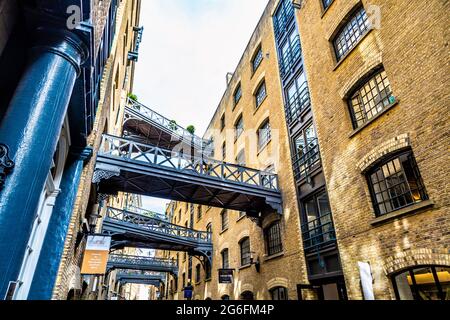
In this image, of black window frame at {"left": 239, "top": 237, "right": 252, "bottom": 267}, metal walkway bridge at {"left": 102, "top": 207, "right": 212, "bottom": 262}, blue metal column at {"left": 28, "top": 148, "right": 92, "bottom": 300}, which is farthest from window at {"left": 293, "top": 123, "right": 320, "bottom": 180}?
metal walkway bridge at {"left": 102, "top": 207, "right": 212, "bottom": 262}

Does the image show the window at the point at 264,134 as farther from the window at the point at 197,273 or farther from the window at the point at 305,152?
the window at the point at 197,273

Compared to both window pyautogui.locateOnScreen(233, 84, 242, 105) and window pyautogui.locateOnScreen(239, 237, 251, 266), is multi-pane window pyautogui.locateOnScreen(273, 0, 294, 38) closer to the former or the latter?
window pyautogui.locateOnScreen(233, 84, 242, 105)

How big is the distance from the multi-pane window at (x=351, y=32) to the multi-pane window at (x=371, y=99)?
5.16 feet

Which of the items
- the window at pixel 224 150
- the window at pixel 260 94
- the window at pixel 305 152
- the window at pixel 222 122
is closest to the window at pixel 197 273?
the window at pixel 224 150

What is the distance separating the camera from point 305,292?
9008 millimetres

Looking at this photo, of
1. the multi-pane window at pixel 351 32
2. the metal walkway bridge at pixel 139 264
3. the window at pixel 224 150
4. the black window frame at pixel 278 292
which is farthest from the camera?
the metal walkway bridge at pixel 139 264

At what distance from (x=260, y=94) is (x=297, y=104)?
412cm

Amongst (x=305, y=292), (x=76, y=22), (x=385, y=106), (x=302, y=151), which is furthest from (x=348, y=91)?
(x=76, y=22)

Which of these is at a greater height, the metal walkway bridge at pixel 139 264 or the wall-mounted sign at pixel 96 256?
the metal walkway bridge at pixel 139 264

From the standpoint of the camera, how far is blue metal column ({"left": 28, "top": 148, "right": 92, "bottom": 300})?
4738 mm

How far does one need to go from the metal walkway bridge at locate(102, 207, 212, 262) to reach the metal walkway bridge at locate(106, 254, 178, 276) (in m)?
3.78

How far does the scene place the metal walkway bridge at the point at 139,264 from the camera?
798 inches

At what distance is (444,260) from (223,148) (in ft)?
50.5

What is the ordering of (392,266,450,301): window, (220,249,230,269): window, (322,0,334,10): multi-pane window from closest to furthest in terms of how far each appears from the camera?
(392,266,450,301): window < (322,0,334,10): multi-pane window < (220,249,230,269): window
